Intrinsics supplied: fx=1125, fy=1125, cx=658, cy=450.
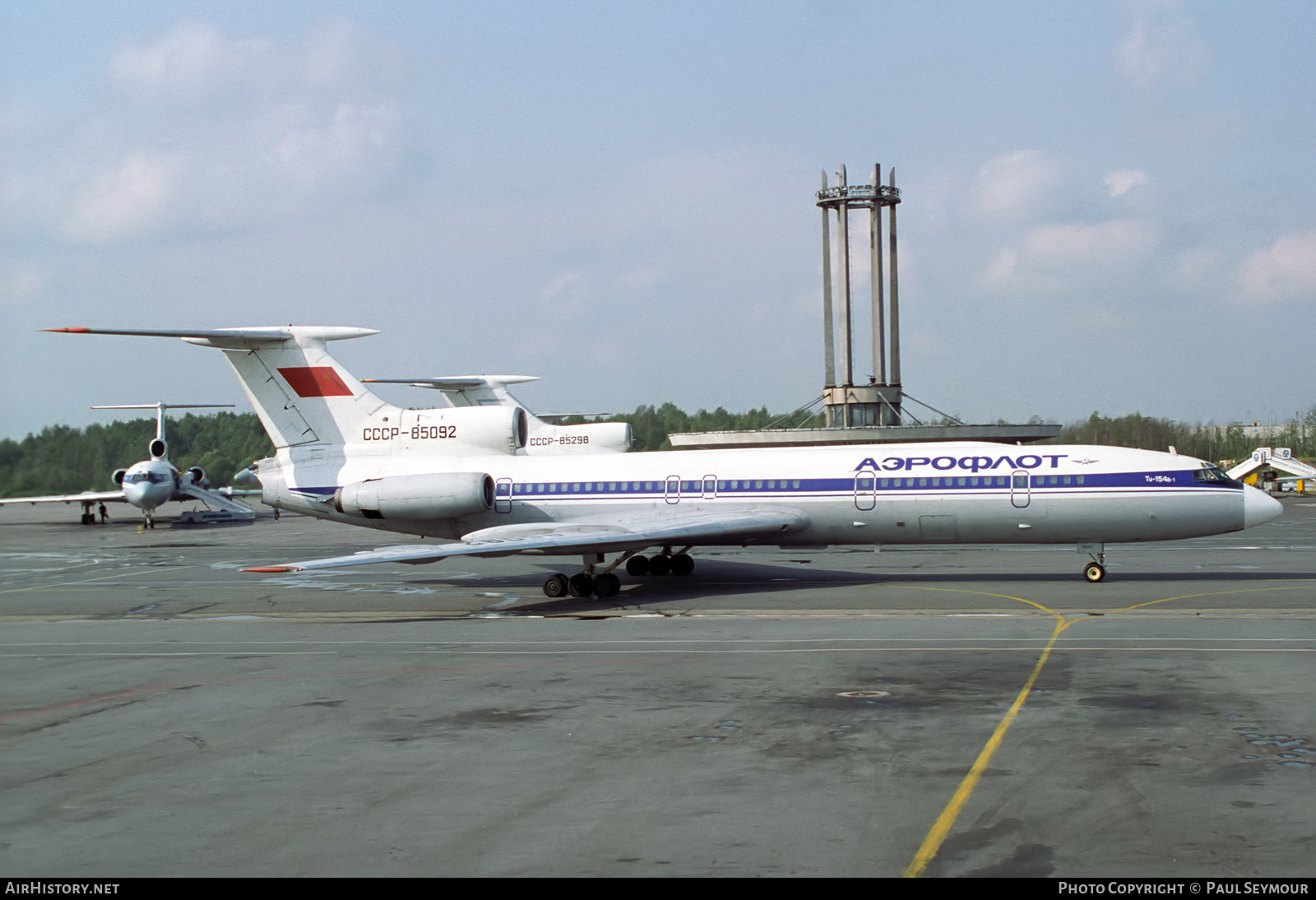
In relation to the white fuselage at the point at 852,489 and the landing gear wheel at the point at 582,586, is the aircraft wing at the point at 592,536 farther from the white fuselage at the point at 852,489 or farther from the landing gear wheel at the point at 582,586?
the landing gear wheel at the point at 582,586

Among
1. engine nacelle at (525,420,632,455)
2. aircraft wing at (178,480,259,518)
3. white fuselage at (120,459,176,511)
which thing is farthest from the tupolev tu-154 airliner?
aircraft wing at (178,480,259,518)

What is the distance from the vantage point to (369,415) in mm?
29359

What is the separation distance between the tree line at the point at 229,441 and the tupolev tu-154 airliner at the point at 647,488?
16.9 feet

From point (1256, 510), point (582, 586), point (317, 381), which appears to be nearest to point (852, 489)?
point (582, 586)

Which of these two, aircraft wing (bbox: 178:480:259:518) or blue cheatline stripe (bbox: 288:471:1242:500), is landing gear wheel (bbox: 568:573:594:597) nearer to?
blue cheatline stripe (bbox: 288:471:1242:500)

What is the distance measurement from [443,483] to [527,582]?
347 cm

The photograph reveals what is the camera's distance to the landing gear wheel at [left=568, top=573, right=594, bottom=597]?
25344 millimetres

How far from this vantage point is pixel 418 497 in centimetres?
2752

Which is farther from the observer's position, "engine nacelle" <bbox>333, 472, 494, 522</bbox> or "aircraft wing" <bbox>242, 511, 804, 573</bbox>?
"engine nacelle" <bbox>333, 472, 494, 522</bbox>

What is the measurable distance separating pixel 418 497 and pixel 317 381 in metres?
4.51

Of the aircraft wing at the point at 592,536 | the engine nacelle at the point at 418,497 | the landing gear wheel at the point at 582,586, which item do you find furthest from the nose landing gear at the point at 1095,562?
the engine nacelle at the point at 418,497

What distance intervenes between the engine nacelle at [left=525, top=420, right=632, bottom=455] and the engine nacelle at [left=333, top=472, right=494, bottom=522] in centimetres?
738

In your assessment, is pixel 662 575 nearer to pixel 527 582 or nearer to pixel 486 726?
pixel 527 582

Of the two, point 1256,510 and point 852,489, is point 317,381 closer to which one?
point 852,489
